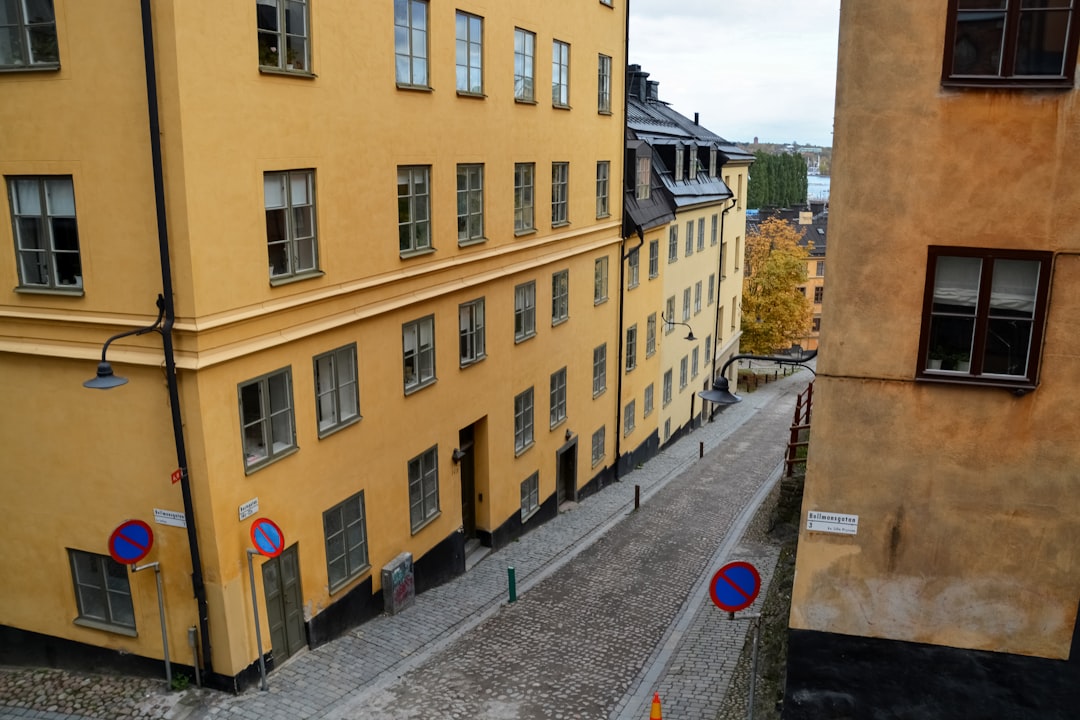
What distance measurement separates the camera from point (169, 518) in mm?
11352

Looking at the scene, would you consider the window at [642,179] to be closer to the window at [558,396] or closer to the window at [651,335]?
the window at [651,335]

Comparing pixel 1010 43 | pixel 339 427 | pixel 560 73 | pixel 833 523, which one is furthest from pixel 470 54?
pixel 833 523

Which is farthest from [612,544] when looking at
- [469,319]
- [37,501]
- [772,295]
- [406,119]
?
[772,295]

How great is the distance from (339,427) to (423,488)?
3.43 m

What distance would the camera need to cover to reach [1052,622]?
9320mm

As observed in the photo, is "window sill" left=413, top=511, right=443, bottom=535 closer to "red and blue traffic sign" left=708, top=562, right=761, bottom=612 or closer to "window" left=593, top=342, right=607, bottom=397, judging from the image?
"red and blue traffic sign" left=708, top=562, right=761, bottom=612

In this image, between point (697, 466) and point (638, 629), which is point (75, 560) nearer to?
point (638, 629)

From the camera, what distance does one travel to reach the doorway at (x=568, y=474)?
23797mm

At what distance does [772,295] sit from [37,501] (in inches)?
1961

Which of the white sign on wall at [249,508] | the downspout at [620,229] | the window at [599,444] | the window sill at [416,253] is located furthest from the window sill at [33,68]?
the window at [599,444]

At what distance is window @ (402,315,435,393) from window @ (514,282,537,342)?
3.83 m

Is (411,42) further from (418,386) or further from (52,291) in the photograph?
(52,291)

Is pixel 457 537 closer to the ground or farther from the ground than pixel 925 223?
closer to the ground

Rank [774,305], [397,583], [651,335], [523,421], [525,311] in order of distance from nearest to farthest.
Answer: [397,583] → [525,311] → [523,421] → [651,335] → [774,305]
